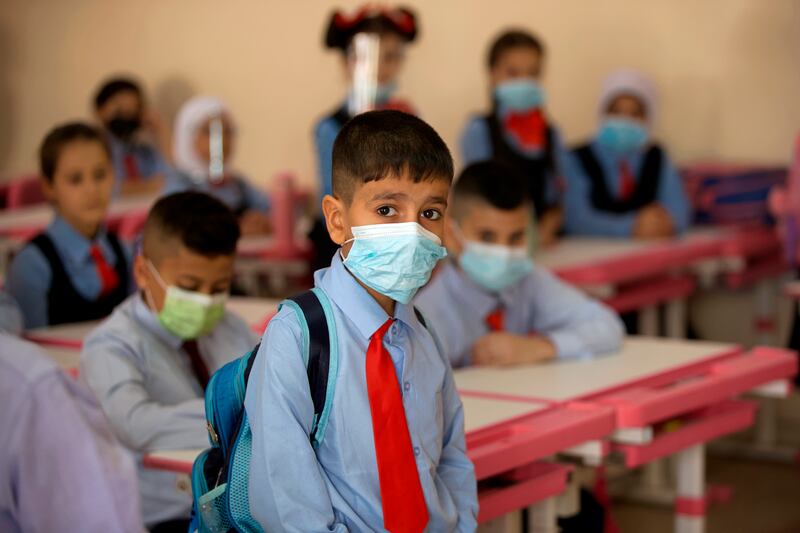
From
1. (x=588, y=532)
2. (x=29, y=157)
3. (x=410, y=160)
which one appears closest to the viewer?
(x=410, y=160)

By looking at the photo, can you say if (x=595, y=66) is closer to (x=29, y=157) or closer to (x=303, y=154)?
(x=303, y=154)

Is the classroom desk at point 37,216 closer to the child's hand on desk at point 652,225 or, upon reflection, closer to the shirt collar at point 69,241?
the shirt collar at point 69,241

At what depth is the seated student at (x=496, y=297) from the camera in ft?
9.80

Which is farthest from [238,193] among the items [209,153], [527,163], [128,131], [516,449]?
[516,449]

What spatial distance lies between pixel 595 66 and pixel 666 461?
6.28ft

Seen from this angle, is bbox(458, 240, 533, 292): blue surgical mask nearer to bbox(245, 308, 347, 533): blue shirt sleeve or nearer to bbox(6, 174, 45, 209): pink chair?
bbox(245, 308, 347, 533): blue shirt sleeve

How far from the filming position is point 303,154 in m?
6.62

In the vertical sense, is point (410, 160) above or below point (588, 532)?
above

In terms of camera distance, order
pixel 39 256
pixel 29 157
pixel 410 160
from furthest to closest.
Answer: pixel 29 157, pixel 39 256, pixel 410 160

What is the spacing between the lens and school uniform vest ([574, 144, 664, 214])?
4859 mm

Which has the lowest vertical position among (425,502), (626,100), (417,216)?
(425,502)

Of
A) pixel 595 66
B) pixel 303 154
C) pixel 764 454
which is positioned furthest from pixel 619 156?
pixel 303 154

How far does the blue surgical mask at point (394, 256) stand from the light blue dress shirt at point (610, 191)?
9.98ft

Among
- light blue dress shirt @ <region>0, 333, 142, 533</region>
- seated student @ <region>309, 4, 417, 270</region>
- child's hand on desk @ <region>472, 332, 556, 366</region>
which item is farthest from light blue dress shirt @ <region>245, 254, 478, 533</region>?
seated student @ <region>309, 4, 417, 270</region>
